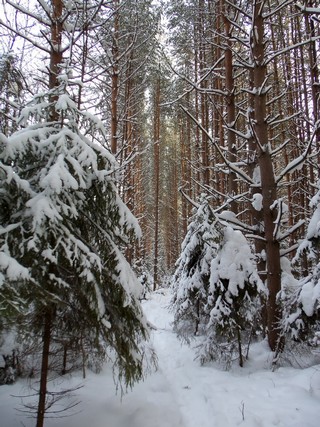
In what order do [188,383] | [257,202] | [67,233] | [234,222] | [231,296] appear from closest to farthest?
[67,233] < [188,383] < [231,296] < [257,202] < [234,222]

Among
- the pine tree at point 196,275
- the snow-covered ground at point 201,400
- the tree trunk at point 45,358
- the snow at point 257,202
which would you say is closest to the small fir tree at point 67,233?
the tree trunk at point 45,358

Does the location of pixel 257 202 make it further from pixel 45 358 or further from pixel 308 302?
pixel 45 358

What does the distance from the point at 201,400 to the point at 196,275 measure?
2251 mm

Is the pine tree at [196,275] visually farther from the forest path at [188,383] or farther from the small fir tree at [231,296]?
the forest path at [188,383]

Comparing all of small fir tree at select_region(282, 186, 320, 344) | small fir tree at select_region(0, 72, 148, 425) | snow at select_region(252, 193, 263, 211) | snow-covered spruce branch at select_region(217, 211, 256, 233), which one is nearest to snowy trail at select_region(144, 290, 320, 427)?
small fir tree at select_region(282, 186, 320, 344)

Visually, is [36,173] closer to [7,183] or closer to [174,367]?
[7,183]

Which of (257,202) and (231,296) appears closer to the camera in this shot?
(231,296)

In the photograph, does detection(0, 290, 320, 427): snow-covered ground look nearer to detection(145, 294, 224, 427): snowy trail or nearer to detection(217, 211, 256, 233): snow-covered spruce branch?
detection(145, 294, 224, 427): snowy trail

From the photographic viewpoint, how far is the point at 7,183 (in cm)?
259

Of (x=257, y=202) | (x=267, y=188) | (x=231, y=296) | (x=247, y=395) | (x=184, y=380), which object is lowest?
(x=184, y=380)

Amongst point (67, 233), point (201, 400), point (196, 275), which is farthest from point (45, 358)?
point (196, 275)

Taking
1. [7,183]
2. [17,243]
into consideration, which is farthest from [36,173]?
[17,243]

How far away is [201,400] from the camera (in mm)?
3975

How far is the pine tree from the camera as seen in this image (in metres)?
5.36
